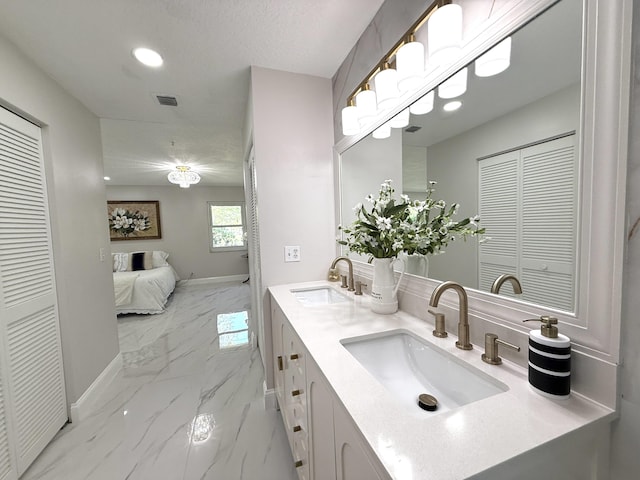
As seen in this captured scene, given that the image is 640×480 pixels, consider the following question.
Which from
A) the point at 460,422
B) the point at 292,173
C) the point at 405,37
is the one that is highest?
the point at 405,37

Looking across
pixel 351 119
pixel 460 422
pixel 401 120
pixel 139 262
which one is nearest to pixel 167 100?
pixel 351 119

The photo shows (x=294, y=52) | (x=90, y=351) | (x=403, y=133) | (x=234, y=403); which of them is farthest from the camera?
(x=90, y=351)

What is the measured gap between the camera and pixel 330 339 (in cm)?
100

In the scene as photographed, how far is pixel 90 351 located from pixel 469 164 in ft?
9.59

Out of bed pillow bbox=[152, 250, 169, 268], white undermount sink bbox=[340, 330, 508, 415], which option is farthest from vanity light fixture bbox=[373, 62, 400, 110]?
bed pillow bbox=[152, 250, 169, 268]

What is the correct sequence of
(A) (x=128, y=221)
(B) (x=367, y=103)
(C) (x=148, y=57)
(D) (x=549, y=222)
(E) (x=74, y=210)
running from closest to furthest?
1. (D) (x=549, y=222)
2. (B) (x=367, y=103)
3. (C) (x=148, y=57)
4. (E) (x=74, y=210)
5. (A) (x=128, y=221)

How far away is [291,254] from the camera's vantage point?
6.31 ft

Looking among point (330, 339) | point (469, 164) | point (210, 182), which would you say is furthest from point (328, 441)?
point (210, 182)

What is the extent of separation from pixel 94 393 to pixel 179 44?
2639 mm

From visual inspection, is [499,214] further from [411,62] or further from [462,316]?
[411,62]

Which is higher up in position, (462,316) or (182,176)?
(182,176)

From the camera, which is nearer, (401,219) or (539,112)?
(539,112)

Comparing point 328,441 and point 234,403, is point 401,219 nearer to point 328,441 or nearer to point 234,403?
point 328,441

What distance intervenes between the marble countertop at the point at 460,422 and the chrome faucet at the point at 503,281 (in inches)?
7.5
